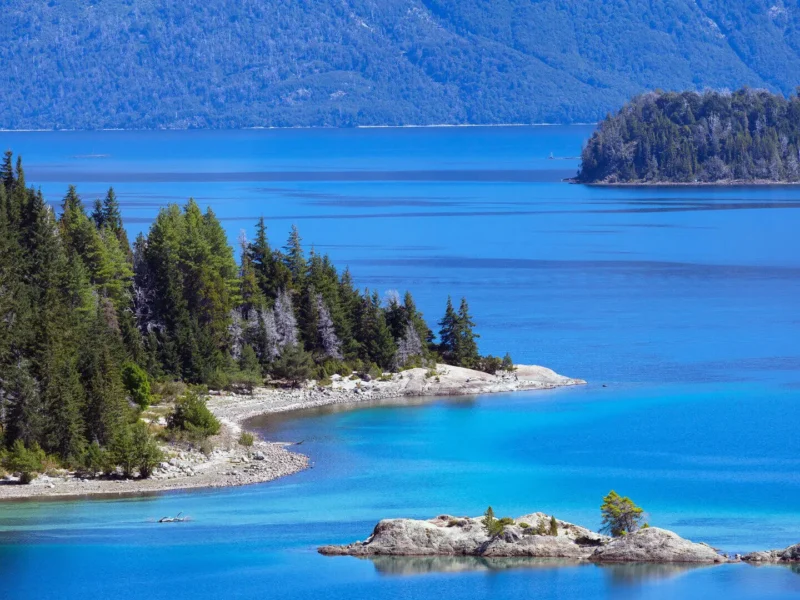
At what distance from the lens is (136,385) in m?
65.6

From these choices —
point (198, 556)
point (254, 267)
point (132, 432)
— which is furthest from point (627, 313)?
point (198, 556)

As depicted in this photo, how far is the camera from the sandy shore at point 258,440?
56.2 meters

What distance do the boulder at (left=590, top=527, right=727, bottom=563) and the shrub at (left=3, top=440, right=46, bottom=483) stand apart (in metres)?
21.1

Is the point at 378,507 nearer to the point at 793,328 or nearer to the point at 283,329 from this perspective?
the point at 283,329

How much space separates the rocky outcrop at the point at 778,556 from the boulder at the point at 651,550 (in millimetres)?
770

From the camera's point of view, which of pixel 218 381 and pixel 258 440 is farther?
pixel 218 381

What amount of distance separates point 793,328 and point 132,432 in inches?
1996

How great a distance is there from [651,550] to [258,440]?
23251 mm

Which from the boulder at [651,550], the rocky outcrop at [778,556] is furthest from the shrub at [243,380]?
the rocky outcrop at [778,556]

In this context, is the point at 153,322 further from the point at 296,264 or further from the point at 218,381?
the point at 296,264

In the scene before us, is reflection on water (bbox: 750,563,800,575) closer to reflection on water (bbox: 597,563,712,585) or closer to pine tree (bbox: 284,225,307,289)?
reflection on water (bbox: 597,563,712,585)

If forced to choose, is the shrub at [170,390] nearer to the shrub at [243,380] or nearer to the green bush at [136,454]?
the shrub at [243,380]

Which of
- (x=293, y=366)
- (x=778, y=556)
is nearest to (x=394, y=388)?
(x=293, y=366)

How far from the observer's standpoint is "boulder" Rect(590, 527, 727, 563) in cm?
4419
